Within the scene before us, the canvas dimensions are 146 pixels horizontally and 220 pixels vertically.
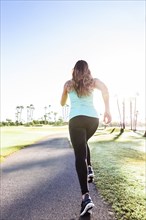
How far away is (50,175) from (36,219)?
186 inches

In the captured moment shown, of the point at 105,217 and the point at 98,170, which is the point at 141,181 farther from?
the point at 105,217

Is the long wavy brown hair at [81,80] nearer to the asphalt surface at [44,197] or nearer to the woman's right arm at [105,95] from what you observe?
the woman's right arm at [105,95]

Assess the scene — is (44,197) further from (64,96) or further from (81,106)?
(81,106)

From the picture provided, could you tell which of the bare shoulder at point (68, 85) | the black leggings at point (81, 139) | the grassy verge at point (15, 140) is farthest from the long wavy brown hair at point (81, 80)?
the grassy verge at point (15, 140)

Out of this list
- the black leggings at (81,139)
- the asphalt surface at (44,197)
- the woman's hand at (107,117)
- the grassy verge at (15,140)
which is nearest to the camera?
the black leggings at (81,139)

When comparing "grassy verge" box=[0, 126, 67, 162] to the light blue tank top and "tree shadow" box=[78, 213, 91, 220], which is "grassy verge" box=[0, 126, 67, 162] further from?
the light blue tank top

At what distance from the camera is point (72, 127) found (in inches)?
182

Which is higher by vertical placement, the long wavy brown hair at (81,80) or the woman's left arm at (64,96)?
the long wavy brown hair at (81,80)

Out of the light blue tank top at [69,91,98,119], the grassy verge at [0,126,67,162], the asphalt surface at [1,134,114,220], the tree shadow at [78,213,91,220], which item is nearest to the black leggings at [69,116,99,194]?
the light blue tank top at [69,91,98,119]

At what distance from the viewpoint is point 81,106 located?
4.63 meters

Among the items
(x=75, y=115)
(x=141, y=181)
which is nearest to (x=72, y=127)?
(x=75, y=115)

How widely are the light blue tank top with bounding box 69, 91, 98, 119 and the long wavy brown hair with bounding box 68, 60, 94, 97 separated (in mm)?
65

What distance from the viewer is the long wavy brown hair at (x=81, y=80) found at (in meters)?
4.64

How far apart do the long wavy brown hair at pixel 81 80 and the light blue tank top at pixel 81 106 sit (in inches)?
2.5
